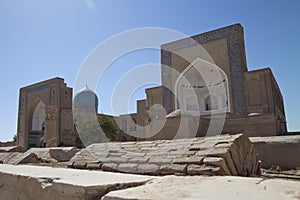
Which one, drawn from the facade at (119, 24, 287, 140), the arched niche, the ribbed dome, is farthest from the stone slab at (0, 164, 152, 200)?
the ribbed dome

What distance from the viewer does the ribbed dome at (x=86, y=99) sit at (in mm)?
22094

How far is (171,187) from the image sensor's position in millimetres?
1462

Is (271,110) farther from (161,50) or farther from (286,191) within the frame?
(286,191)

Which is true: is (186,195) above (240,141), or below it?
below

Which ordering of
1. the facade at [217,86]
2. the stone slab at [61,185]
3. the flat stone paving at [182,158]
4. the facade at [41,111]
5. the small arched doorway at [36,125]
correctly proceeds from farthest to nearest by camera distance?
1. the small arched doorway at [36,125]
2. the facade at [41,111]
3. the facade at [217,86]
4. the flat stone paving at [182,158]
5. the stone slab at [61,185]

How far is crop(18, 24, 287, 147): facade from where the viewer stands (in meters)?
7.25

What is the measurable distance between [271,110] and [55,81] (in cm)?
1660

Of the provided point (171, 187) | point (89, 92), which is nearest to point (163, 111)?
point (89, 92)

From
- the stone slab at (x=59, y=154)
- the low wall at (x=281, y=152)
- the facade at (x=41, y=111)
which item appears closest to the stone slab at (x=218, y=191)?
the low wall at (x=281, y=152)

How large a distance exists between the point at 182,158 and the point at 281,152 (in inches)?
131

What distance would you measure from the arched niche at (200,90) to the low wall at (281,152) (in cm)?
911

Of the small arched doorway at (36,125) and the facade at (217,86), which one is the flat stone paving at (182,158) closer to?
the facade at (217,86)

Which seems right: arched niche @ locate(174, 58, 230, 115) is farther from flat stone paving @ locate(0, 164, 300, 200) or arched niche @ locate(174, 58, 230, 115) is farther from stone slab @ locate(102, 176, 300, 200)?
stone slab @ locate(102, 176, 300, 200)

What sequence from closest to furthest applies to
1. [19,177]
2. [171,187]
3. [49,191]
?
[171,187]
[49,191]
[19,177]
